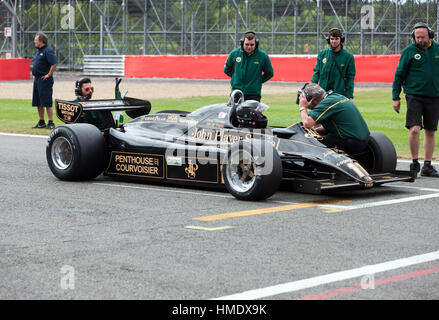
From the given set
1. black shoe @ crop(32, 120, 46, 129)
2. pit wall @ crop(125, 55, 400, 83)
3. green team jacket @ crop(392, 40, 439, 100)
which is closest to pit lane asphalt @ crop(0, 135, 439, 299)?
green team jacket @ crop(392, 40, 439, 100)

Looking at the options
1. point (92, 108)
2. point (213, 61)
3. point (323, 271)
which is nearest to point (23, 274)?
point (323, 271)

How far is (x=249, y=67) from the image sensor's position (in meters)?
11.8

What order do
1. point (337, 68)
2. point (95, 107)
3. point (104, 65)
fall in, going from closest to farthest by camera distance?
point (95, 107) → point (337, 68) → point (104, 65)

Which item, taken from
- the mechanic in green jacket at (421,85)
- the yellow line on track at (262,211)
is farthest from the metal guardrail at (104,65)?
the yellow line on track at (262,211)

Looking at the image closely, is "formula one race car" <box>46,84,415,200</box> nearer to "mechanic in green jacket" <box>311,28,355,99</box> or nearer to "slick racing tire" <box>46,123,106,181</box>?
"slick racing tire" <box>46,123,106,181</box>

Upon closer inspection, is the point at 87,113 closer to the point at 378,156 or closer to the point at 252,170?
the point at 252,170

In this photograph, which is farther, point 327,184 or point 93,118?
point 93,118

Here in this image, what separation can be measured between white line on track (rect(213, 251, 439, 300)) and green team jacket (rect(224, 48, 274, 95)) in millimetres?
5922

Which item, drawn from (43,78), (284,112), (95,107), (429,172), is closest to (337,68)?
(429,172)

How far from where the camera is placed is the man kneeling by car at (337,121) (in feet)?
30.2

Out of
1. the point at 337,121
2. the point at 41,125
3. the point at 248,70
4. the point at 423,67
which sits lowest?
the point at 41,125

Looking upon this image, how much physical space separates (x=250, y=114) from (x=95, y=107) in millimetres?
2168

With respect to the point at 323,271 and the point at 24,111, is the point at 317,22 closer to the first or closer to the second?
the point at 24,111

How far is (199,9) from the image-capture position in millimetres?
43531
